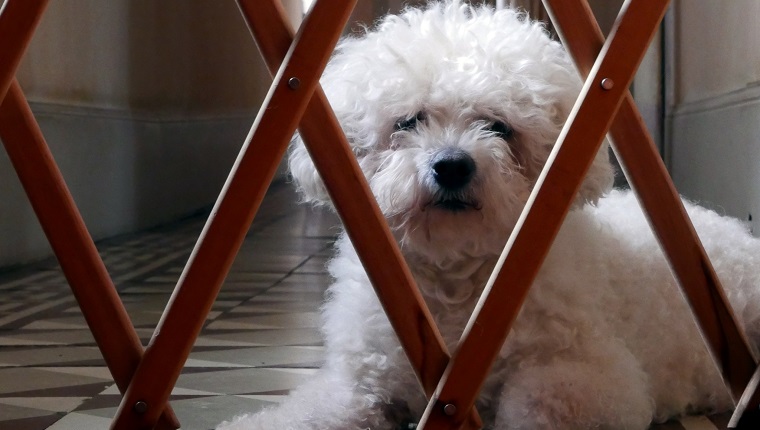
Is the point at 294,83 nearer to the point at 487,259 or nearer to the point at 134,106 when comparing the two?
the point at 487,259

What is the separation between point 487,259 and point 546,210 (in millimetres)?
327

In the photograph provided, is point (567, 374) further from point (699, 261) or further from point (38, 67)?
point (38, 67)

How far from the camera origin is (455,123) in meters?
1.24

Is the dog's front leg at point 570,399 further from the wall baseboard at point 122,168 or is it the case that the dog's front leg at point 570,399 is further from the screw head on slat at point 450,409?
the wall baseboard at point 122,168

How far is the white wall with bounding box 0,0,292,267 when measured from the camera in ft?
10.6

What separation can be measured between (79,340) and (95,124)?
77.6 inches

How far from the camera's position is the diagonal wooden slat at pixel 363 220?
91 centimetres

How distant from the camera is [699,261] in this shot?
1000 millimetres

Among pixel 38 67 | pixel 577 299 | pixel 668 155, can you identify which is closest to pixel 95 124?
pixel 38 67

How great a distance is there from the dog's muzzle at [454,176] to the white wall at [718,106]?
3.85 feet

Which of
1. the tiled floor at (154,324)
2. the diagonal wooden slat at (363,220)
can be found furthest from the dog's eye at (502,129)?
the tiled floor at (154,324)

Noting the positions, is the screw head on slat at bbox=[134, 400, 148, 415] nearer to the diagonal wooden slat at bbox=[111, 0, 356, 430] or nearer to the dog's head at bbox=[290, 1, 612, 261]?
the diagonal wooden slat at bbox=[111, 0, 356, 430]

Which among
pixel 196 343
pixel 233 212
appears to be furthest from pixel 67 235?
pixel 196 343

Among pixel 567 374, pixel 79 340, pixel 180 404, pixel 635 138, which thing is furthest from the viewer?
pixel 79 340
